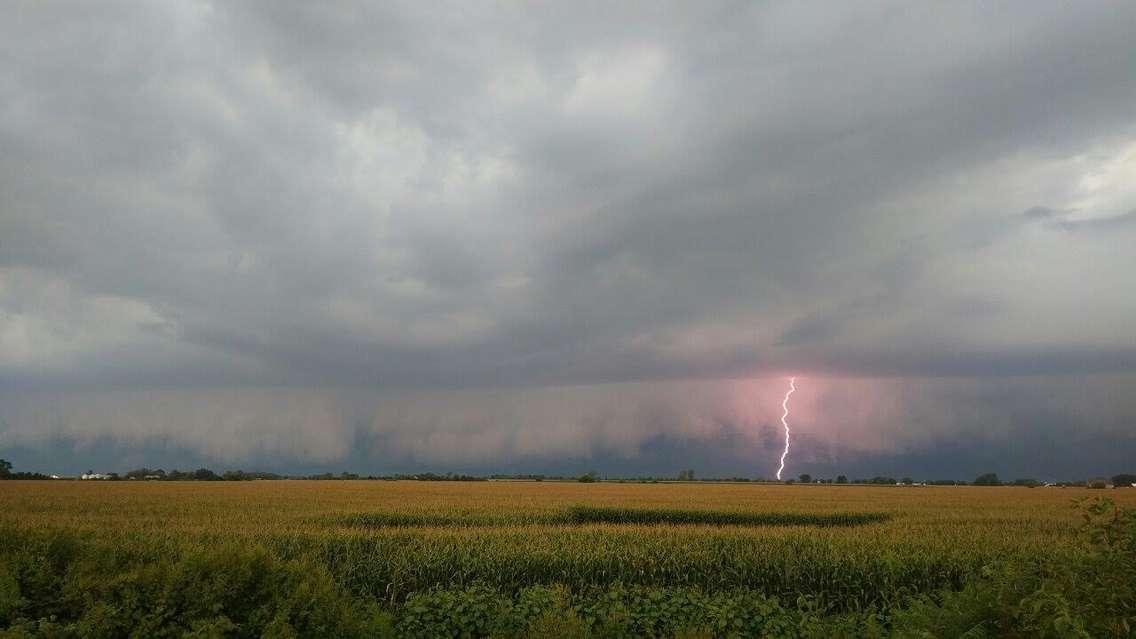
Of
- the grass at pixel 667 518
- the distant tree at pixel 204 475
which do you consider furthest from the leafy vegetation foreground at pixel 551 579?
the distant tree at pixel 204 475

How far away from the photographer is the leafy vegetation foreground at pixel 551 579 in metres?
7.91

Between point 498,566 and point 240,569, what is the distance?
723 centimetres

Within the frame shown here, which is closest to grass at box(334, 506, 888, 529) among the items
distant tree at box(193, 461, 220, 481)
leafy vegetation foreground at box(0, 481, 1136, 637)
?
leafy vegetation foreground at box(0, 481, 1136, 637)

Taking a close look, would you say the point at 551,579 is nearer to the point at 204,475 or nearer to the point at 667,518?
the point at 667,518

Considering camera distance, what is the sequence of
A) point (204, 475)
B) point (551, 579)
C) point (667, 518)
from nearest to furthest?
point (551, 579), point (667, 518), point (204, 475)

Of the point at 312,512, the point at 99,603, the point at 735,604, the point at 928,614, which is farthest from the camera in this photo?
the point at 312,512

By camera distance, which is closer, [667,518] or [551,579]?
[551,579]

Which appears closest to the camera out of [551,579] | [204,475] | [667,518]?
[551,579]

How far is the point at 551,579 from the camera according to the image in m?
16.4

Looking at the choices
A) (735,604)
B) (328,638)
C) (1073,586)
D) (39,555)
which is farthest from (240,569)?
(1073,586)

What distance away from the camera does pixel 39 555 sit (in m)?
11.8

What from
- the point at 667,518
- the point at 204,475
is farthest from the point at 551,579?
the point at 204,475

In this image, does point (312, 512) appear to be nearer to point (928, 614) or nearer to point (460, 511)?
point (460, 511)

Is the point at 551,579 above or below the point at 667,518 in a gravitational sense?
above
